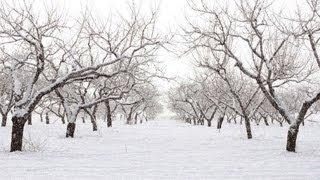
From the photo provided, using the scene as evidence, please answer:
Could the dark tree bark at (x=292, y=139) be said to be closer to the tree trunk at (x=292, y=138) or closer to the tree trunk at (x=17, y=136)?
the tree trunk at (x=292, y=138)

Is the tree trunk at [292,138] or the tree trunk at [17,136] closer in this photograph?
the tree trunk at [17,136]

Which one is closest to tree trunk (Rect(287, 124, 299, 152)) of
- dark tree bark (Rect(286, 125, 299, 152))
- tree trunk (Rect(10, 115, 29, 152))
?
dark tree bark (Rect(286, 125, 299, 152))

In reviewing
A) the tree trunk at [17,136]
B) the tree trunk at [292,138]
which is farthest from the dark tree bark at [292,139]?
the tree trunk at [17,136]

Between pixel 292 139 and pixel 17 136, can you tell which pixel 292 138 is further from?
pixel 17 136

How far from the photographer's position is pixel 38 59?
12117mm

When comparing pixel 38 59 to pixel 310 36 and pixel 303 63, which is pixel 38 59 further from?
pixel 303 63

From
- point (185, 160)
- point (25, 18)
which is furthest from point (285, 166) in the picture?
point (25, 18)

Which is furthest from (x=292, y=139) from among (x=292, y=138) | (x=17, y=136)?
(x=17, y=136)

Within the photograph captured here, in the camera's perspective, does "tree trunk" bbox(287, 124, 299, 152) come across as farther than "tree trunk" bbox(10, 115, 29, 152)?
Yes

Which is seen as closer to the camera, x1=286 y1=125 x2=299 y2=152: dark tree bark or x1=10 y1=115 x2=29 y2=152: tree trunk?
x1=10 y1=115 x2=29 y2=152: tree trunk

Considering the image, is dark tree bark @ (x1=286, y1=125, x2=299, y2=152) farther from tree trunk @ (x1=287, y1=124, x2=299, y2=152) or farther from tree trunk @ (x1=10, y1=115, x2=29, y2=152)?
tree trunk @ (x1=10, y1=115, x2=29, y2=152)

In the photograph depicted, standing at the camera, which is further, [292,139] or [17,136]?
[292,139]

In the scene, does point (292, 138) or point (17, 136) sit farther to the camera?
point (292, 138)

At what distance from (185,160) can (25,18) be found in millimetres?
6242
